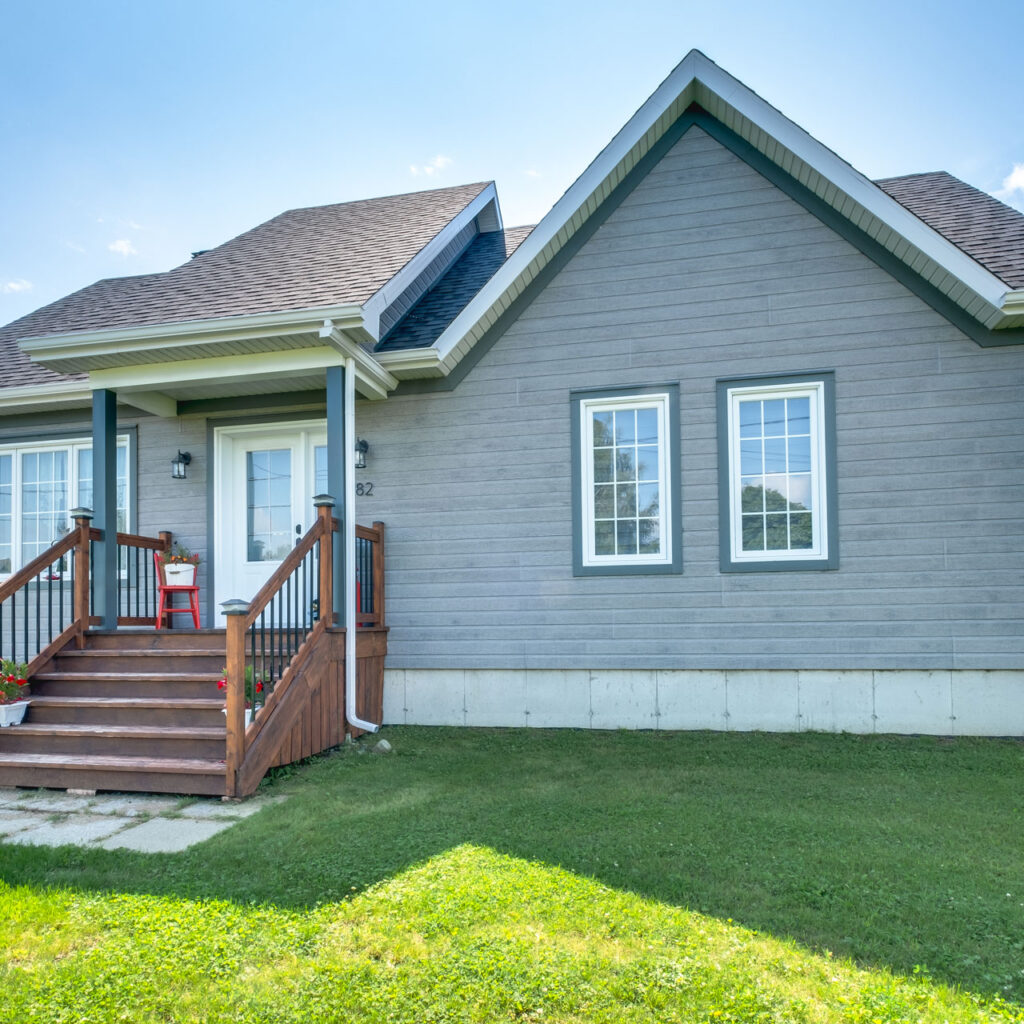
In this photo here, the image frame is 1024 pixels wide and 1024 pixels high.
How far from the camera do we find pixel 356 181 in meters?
14.6

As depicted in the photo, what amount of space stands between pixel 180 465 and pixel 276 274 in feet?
6.78

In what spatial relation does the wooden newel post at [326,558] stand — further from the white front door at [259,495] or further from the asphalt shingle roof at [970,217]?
the asphalt shingle roof at [970,217]

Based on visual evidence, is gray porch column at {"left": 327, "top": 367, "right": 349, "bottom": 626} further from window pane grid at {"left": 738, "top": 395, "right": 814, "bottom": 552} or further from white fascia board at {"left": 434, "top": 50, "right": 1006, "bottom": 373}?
window pane grid at {"left": 738, "top": 395, "right": 814, "bottom": 552}

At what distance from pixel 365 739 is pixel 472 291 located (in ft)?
15.0

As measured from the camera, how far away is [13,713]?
578 centimetres

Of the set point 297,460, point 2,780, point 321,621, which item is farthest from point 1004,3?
point 2,780

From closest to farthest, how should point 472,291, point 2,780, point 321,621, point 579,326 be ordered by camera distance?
point 2,780 < point 321,621 < point 579,326 < point 472,291

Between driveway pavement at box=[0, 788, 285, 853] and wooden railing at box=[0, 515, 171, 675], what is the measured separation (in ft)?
4.30

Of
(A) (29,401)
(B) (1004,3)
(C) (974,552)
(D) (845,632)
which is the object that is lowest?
(D) (845,632)

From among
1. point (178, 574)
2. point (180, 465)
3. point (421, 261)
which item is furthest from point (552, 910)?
point (421, 261)

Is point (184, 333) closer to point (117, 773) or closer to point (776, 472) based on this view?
point (117, 773)

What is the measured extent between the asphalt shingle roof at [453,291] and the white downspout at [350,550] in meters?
0.94

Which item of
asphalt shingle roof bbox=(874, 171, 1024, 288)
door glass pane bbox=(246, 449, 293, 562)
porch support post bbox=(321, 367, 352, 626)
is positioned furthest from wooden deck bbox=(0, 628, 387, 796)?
asphalt shingle roof bbox=(874, 171, 1024, 288)

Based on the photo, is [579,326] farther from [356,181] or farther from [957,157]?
[356,181]
